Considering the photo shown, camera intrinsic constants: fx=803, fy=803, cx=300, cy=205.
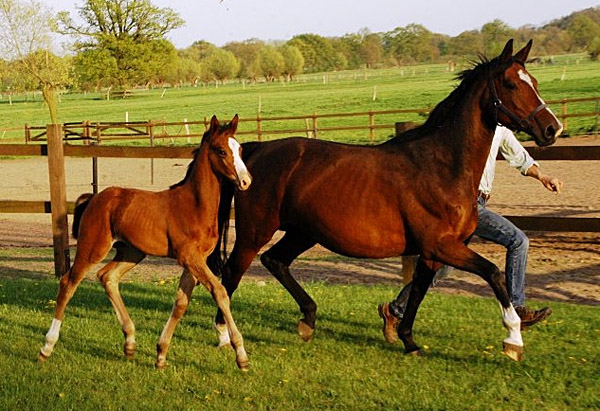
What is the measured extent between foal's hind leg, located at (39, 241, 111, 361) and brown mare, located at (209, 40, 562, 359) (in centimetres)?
98

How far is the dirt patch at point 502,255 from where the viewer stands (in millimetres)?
8900

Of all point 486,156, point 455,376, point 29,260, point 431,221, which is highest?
point 486,156

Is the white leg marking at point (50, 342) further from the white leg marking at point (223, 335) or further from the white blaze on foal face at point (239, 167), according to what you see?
the white blaze on foal face at point (239, 167)

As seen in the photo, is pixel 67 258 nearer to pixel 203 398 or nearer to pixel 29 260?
pixel 29 260

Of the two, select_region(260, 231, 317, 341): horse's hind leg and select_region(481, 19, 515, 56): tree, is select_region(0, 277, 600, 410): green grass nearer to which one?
select_region(260, 231, 317, 341): horse's hind leg

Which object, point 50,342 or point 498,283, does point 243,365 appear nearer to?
point 50,342

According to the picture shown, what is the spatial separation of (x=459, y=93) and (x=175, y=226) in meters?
2.26

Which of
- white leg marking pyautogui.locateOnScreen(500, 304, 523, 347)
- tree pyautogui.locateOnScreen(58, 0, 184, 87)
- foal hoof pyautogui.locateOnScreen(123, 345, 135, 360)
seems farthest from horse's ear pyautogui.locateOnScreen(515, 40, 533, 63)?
tree pyautogui.locateOnScreen(58, 0, 184, 87)

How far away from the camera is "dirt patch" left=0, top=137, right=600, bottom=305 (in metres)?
8.90

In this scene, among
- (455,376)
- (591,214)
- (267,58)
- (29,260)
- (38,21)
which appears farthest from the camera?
(267,58)

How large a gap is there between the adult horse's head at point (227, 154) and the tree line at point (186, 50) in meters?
2.16

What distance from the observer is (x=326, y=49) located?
432 feet

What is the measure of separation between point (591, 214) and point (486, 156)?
330 inches

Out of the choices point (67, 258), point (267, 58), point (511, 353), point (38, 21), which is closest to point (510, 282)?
point (511, 353)
